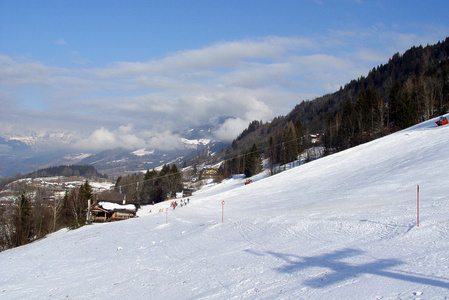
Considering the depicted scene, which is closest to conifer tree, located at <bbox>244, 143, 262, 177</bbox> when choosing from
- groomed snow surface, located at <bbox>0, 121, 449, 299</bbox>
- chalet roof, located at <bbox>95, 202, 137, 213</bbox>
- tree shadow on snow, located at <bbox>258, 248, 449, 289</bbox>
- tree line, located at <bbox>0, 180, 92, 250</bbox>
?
chalet roof, located at <bbox>95, 202, 137, 213</bbox>

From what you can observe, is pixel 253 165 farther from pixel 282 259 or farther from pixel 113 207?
pixel 282 259

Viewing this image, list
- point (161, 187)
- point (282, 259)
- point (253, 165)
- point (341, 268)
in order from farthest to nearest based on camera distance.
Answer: point (161, 187) → point (253, 165) → point (282, 259) → point (341, 268)

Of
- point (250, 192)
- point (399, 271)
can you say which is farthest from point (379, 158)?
point (399, 271)

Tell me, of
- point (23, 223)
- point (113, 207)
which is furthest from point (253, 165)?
point (23, 223)

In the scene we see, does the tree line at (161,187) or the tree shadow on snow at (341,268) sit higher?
the tree shadow on snow at (341,268)

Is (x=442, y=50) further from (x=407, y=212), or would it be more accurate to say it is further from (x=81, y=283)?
(x=81, y=283)

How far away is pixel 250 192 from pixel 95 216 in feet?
118

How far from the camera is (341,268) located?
8844 millimetres

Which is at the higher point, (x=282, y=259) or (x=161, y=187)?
(x=282, y=259)

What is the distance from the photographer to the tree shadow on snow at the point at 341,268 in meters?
7.44

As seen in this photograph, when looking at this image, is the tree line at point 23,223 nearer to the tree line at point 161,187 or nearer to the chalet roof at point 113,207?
the chalet roof at point 113,207

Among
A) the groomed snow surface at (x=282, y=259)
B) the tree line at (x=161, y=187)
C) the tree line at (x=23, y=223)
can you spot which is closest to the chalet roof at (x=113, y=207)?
the tree line at (x=23, y=223)

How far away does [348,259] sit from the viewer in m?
9.55

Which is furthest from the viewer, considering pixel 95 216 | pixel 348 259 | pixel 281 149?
pixel 281 149
